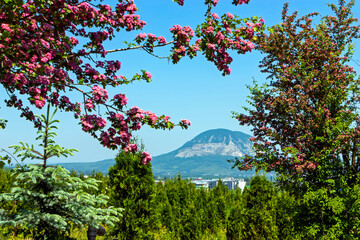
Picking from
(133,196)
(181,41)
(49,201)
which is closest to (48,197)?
(49,201)

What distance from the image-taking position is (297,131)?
1152 cm

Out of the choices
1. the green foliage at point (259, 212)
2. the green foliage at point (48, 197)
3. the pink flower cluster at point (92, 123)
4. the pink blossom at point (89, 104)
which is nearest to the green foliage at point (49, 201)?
the green foliage at point (48, 197)

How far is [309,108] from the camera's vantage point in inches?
427

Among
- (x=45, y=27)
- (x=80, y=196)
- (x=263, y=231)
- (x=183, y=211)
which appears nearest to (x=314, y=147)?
A: (x=263, y=231)

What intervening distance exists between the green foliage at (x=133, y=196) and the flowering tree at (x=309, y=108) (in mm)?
3589

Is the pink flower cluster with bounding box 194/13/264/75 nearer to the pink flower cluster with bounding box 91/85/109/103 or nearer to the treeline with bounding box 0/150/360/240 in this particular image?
the pink flower cluster with bounding box 91/85/109/103

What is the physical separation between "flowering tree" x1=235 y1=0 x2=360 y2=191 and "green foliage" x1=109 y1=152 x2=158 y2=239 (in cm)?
359

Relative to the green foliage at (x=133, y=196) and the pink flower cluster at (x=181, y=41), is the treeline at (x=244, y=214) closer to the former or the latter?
the green foliage at (x=133, y=196)

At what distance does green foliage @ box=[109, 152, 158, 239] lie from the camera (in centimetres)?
Answer: 1013

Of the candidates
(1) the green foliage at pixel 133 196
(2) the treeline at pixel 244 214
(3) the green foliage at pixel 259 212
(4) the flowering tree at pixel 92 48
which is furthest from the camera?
(3) the green foliage at pixel 259 212

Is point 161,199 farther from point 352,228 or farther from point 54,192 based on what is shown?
point 54,192

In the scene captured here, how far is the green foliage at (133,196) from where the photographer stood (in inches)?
399

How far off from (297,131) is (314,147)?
1.15 metres

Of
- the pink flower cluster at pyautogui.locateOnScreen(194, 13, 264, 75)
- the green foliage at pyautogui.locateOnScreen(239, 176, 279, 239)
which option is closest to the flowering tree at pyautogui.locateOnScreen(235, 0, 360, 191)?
the green foliage at pyautogui.locateOnScreen(239, 176, 279, 239)
